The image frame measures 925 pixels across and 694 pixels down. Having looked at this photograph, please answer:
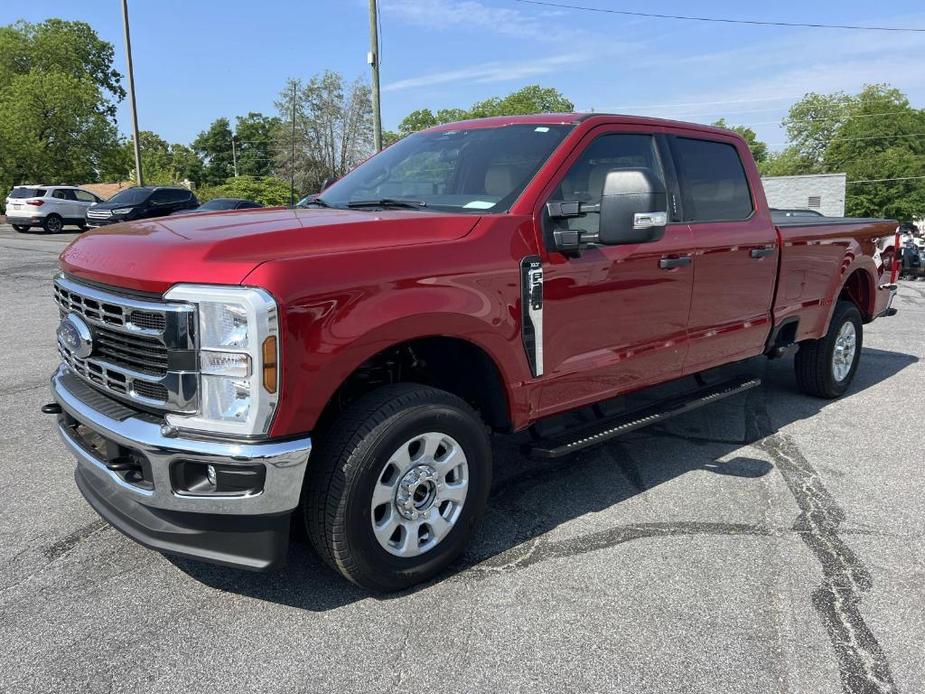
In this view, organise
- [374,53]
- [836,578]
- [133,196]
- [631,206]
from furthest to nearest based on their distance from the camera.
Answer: [133,196]
[374,53]
[631,206]
[836,578]

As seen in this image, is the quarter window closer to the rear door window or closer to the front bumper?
the rear door window

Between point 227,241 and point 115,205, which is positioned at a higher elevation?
point 115,205

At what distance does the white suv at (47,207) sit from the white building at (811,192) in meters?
35.7

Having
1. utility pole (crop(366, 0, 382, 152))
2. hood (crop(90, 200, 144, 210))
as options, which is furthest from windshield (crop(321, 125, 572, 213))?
hood (crop(90, 200, 144, 210))

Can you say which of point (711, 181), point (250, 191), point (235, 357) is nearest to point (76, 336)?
point (235, 357)

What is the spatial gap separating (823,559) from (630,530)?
86 cm

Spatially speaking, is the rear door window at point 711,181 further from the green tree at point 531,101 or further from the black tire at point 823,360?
the green tree at point 531,101

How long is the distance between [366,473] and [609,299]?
1.60m

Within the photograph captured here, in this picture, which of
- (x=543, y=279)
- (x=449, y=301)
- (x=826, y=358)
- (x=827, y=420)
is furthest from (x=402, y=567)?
(x=826, y=358)

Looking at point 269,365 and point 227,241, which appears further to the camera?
point 227,241

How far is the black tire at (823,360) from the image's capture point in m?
5.89

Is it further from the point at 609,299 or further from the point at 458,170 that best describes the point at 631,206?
the point at 458,170

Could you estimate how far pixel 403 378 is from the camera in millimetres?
3406

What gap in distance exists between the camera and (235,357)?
97.8 inches
